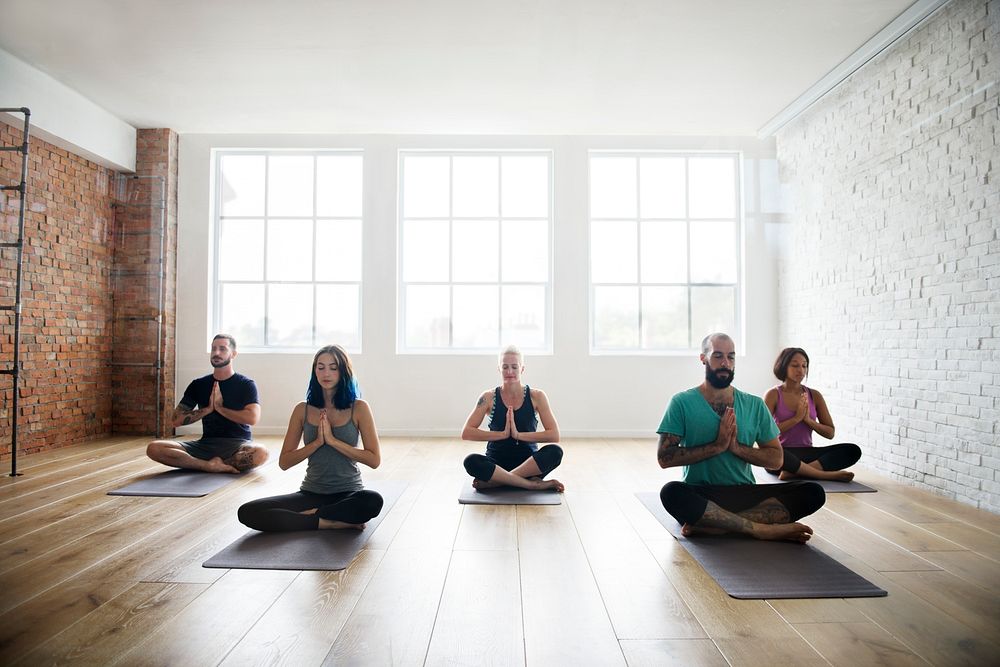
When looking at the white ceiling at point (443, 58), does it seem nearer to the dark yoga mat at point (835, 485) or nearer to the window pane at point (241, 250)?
the window pane at point (241, 250)

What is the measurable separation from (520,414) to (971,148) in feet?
10.9

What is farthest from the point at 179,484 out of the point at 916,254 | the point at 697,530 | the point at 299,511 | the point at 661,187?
the point at 661,187

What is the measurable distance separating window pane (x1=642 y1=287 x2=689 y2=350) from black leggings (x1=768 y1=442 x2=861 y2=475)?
245cm

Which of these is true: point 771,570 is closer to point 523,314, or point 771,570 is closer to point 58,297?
point 523,314

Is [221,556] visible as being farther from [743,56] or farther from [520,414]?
[743,56]

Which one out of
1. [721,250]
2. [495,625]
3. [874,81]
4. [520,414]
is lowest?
[495,625]

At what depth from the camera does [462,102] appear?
6.07 m

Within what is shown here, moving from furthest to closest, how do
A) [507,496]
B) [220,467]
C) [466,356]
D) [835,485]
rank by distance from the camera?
[466,356], [220,467], [835,485], [507,496]

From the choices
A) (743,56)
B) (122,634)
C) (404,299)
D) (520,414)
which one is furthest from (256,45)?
(122,634)

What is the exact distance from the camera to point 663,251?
718cm

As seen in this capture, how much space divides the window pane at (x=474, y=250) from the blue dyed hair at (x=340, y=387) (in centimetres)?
376

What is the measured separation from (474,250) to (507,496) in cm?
367

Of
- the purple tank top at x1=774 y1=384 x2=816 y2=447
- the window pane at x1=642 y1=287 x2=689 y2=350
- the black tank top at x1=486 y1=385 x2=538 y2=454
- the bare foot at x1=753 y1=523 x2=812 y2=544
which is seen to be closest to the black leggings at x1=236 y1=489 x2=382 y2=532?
the black tank top at x1=486 y1=385 x2=538 y2=454

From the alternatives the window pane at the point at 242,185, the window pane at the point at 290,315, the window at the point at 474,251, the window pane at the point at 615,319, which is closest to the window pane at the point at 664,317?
the window pane at the point at 615,319
